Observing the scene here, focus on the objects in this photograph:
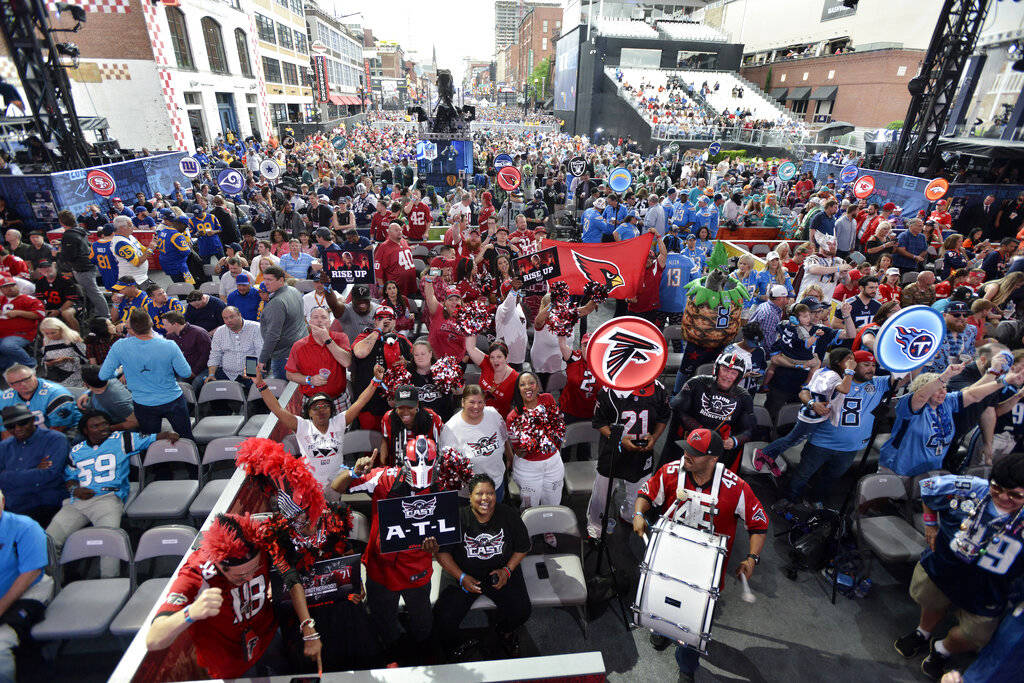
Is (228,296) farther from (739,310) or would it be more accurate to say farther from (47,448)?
(739,310)

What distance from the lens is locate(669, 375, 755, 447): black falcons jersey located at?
15.9 ft

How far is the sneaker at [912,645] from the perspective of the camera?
Answer: 13.4 feet

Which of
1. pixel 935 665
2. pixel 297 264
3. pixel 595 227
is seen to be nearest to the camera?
pixel 935 665

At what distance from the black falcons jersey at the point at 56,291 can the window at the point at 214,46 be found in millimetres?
30585

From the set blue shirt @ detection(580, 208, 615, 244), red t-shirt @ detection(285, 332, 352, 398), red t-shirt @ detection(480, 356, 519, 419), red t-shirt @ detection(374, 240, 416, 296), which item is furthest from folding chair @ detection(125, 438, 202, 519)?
blue shirt @ detection(580, 208, 615, 244)

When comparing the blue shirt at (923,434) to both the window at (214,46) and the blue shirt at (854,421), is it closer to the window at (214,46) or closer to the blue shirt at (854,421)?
the blue shirt at (854,421)

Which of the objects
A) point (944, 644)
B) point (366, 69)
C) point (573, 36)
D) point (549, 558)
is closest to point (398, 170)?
point (549, 558)

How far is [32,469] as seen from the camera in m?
4.46

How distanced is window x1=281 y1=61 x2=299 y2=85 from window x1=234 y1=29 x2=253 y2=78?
10678 mm

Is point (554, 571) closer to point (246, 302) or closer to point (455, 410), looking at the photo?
point (455, 410)

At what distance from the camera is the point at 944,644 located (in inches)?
153

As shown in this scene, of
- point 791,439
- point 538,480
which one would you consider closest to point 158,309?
point 538,480

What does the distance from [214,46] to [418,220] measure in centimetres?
3120

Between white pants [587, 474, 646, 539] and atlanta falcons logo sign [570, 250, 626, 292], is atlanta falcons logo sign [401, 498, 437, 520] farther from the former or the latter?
atlanta falcons logo sign [570, 250, 626, 292]
